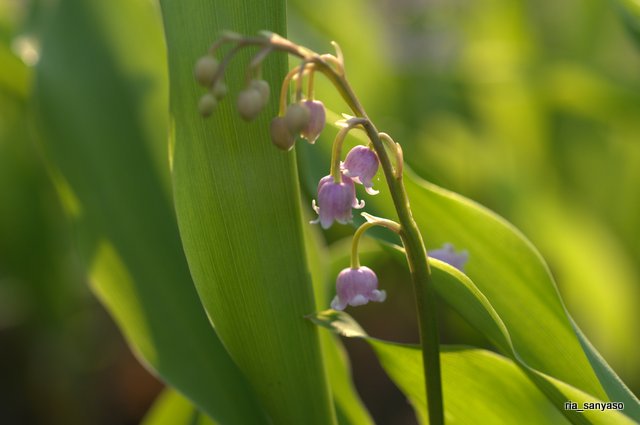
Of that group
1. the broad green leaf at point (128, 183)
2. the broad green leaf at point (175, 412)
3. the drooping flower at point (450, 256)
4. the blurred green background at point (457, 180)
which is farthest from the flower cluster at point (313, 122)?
the blurred green background at point (457, 180)

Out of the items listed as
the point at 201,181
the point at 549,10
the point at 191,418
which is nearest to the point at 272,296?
the point at 201,181

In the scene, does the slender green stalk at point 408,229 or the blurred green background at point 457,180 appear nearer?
the slender green stalk at point 408,229

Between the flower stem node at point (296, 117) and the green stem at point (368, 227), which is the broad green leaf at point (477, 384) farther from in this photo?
the flower stem node at point (296, 117)

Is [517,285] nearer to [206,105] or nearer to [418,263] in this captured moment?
[418,263]

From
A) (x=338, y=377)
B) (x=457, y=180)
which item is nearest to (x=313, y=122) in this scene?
(x=338, y=377)

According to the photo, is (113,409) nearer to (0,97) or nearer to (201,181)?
(0,97)

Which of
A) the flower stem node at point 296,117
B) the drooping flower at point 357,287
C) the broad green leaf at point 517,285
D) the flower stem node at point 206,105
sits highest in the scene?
the flower stem node at point 206,105

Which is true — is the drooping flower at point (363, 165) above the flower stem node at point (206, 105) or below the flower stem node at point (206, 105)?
below
